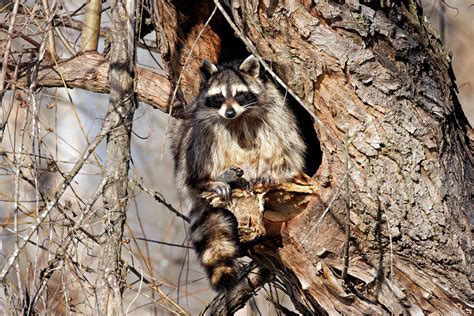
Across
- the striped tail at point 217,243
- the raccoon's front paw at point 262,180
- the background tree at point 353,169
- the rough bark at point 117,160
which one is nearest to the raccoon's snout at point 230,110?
the raccoon's front paw at point 262,180

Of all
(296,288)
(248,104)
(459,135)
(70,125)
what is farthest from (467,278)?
(70,125)

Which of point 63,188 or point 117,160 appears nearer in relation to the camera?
point 63,188

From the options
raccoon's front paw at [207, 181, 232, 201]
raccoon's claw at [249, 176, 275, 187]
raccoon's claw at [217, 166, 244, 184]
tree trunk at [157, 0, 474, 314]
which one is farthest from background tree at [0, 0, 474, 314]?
raccoon's claw at [249, 176, 275, 187]

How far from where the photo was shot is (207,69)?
161 inches

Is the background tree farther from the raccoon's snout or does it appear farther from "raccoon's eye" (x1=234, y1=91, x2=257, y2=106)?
"raccoon's eye" (x1=234, y1=91, x2=257, y2=106)

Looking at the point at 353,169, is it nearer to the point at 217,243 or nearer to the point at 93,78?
the point at 217,243

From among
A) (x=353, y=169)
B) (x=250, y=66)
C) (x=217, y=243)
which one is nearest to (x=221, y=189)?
(x=217, y=243)

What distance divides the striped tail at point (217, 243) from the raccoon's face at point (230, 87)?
0.57 meters

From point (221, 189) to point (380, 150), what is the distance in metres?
0.90

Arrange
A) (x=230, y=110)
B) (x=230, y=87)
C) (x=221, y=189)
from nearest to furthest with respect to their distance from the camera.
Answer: (x=221, y=189) < (x=230, y=110) < (x=230, y=87)

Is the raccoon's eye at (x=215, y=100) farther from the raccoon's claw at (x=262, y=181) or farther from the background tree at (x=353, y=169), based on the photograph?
the background tree at (x=353, y=169)

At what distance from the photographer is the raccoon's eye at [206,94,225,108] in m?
4.03

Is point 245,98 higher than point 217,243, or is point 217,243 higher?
point 245,98

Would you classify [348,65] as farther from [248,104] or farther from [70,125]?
[70,125]
